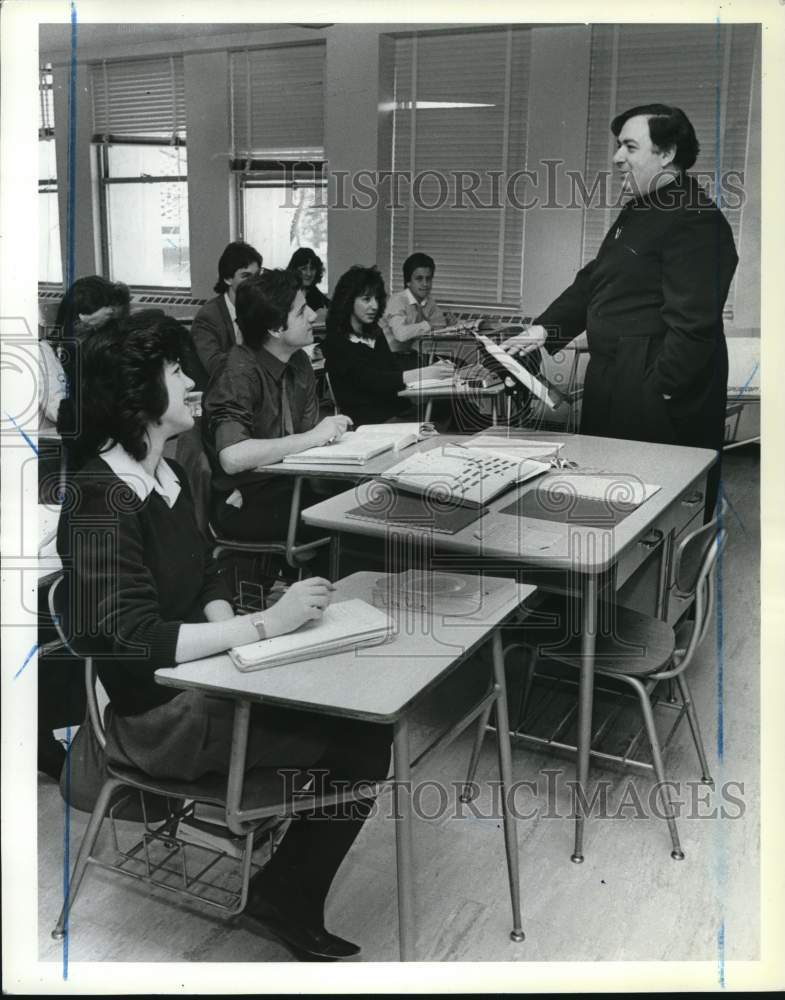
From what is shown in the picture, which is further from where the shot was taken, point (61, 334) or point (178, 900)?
point (178, 900)

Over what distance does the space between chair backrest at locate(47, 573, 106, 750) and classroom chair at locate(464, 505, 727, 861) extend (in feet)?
3.12

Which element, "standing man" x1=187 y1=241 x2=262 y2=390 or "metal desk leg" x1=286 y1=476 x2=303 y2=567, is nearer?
"standing man" x1=187 y1=241 x2=262 y2=390

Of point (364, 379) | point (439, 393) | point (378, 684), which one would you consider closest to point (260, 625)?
point (378, 684)

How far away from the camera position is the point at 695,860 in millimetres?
2234

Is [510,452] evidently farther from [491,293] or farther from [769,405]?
[769,405]

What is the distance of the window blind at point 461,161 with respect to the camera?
251 cm

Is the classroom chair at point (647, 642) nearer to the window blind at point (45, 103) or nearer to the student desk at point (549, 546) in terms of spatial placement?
the student desk at point (549, 546)

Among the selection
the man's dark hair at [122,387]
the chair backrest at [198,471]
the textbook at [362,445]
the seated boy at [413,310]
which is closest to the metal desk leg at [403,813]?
the man's dark hair at [122,387]

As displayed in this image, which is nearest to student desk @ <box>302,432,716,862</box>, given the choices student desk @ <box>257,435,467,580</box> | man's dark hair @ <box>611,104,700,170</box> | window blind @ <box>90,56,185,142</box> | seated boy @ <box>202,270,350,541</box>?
student desk @ <box>257,435,467,580</box>

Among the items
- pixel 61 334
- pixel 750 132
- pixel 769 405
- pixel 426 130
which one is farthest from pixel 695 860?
pixel 426 130

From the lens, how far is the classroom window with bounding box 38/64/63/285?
164 centimetres

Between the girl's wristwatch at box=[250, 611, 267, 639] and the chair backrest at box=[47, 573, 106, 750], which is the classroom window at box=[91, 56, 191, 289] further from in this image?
the girl's wristwatch at box=[250, 611, 267, 639]

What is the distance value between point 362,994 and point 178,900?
1.72 feet
